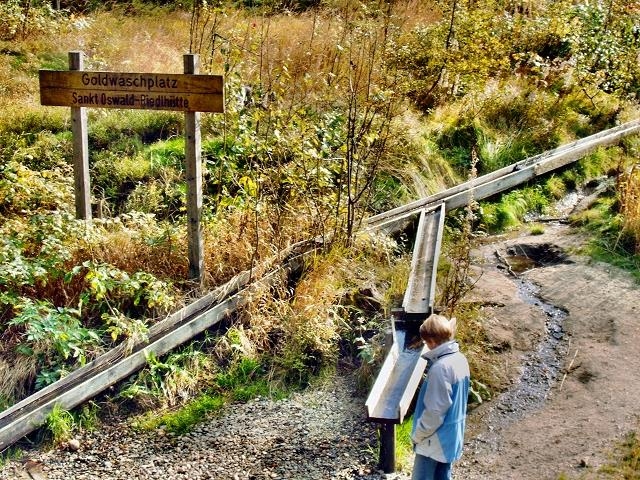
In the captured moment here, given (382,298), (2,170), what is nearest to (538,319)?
(382,298)

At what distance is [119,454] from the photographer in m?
5.73

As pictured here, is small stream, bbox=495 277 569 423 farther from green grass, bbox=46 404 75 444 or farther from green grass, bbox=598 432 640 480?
green grass, bbox=46 404 75 444

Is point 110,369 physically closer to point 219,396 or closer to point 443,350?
point 219,396

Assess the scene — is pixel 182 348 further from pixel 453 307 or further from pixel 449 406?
pixel 449 406

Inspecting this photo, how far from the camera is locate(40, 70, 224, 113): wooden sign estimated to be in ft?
22.3

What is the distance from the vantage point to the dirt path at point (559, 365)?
5.53 meters

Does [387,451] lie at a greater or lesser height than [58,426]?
greater

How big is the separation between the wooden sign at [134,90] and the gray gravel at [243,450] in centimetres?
269

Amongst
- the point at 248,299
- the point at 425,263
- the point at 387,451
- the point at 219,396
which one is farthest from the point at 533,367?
the point at 219,396

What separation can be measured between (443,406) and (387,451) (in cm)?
102

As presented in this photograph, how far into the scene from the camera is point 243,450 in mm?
5695

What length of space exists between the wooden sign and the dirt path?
10.7ft

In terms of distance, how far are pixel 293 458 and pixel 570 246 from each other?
4576mm

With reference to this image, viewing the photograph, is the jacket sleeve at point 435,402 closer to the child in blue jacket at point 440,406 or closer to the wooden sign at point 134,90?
the child in blue jacket at point 440,406
